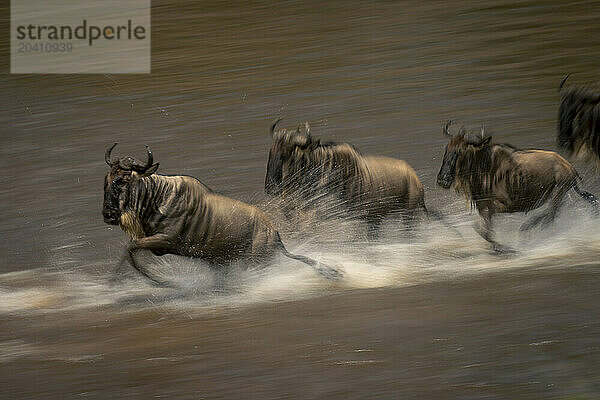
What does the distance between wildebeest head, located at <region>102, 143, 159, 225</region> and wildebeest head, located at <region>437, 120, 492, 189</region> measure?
1215mm

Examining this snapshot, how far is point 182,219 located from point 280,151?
0.51 meters

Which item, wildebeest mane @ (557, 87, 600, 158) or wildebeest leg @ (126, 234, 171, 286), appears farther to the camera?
wildebeest mane @ (557, 87, 600, 158)

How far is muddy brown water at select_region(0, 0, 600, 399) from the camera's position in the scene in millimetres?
4645

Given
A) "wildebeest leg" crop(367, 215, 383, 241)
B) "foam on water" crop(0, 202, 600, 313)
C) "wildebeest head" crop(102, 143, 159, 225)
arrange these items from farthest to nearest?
"wildebeest leg" crop(367, 215, 383, 241) → "foam on water" crop(0, 202, 600, 313) → "wildebeest head" crop(102, 143, 159, 225)

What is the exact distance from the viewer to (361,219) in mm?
5004

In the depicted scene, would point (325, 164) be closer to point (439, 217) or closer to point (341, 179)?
point (341, 179)

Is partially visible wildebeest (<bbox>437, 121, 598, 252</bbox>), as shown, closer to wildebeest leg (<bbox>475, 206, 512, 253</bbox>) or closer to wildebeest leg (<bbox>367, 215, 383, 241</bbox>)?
wildebeest leg (<bbox>475, 206, 512, 253</bbox>)

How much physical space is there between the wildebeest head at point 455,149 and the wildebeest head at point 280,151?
0.58 metres

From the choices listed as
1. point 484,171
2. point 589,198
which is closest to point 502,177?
point 484,171

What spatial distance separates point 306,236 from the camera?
4.95m

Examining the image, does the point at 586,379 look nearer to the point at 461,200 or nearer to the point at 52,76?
the point at 461,200

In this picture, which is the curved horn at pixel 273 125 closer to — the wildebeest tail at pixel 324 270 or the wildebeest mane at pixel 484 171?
the wildebeest tail at pixel 324 270

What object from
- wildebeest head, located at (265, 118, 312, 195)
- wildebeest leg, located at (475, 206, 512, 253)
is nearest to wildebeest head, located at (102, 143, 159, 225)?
wildebeest head, located at (265, 118, 312, 195)

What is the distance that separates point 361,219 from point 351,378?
727 millimetres
